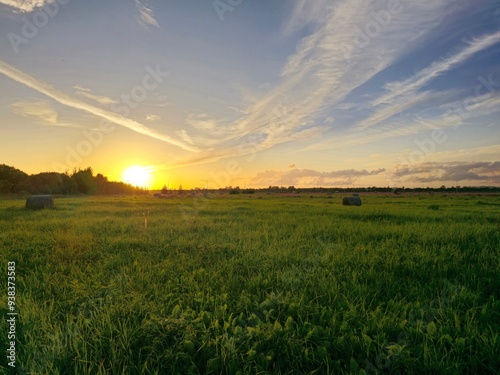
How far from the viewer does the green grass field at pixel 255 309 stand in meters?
2.78

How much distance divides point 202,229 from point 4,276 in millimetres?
5835

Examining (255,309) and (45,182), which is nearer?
(255,309)

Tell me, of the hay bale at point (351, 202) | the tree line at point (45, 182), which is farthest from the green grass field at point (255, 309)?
the tree line at point (45, 182)

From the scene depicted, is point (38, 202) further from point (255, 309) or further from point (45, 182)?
point (45, 182)

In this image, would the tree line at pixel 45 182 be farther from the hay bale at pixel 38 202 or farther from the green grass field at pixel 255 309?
the green grass field at pixel 255 309

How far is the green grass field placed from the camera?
2.78 m

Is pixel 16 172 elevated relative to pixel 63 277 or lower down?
elevated

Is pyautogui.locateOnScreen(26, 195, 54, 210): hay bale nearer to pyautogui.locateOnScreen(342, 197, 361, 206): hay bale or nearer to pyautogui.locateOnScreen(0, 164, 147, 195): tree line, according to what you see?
pyautogui.locateOnScreen(342, 197, 361, 206): hay bale

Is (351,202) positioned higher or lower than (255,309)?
higher

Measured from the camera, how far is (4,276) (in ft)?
17.5

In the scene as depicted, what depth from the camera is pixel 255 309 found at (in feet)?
12.5

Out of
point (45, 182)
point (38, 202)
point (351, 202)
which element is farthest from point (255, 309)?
point (45, 182)

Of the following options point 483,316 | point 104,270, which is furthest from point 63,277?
point 483,316

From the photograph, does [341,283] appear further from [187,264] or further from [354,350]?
[187,264]
